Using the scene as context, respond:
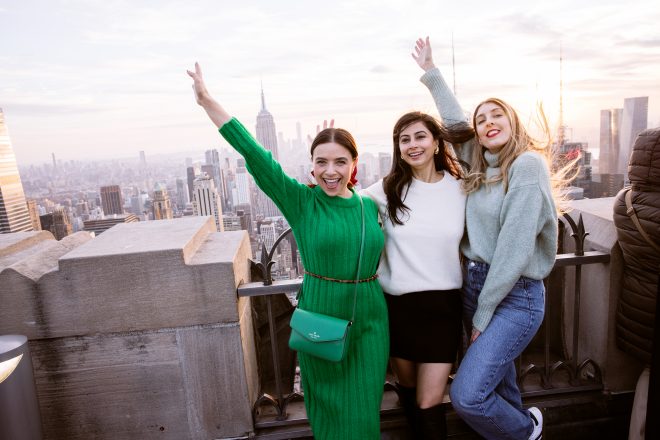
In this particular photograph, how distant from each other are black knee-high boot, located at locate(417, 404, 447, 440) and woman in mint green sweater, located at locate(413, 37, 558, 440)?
0.12m

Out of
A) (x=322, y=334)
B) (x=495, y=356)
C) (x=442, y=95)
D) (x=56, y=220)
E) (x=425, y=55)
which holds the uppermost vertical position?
(x=425, y=55)

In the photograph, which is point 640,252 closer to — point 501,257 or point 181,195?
point 501,257

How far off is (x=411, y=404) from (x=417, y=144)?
145cm

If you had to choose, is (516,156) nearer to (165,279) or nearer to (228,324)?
(228,324)

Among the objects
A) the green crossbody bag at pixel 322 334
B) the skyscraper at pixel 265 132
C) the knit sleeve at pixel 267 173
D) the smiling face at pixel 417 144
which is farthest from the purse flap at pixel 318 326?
the skyscraper at pixel 265 132

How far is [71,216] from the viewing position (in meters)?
5.74

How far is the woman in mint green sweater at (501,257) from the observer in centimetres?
202

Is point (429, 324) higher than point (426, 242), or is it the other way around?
point (426, 242)

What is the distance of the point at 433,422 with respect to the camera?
7.35 ft

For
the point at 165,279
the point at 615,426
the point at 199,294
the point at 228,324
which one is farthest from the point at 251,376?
the point at 615,426

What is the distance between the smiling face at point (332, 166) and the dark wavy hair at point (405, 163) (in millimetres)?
300

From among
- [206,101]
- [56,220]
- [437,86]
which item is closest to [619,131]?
[437,86]

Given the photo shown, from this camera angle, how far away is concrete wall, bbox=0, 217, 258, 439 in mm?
2389

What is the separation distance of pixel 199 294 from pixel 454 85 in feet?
6.79
